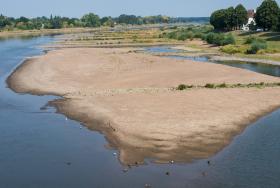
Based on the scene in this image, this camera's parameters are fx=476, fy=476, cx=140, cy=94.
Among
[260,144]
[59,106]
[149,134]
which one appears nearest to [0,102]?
[59,106]

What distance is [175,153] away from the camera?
2817cm

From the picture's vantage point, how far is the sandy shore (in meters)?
30.1

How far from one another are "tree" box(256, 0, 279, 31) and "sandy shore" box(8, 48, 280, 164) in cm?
5107

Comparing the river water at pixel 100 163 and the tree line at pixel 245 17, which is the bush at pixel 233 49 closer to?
the tree line at pixel 245 17

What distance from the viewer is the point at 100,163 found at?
27016mm

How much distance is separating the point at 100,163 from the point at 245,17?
12201cm

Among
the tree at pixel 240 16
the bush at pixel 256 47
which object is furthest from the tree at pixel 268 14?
the bush at pixel 256 47

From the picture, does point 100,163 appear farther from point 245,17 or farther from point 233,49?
point 245,17

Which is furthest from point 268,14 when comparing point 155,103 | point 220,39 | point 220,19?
point 155,103

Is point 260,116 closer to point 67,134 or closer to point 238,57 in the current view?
point 67,134

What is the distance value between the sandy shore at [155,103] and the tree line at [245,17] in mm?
51180

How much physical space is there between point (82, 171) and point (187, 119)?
448 inches

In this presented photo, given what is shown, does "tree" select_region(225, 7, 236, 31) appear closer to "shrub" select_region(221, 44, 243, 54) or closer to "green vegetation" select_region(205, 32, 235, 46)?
"green vegetation" select_region(205, 32, 235, 46)

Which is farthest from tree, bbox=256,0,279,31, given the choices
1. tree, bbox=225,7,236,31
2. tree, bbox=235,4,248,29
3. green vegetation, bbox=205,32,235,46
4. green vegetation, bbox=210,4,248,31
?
tree, bbox=225,7,236,31
